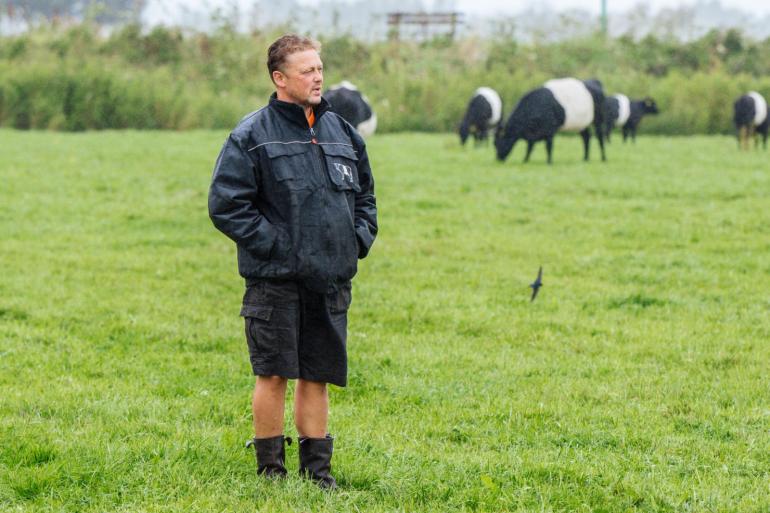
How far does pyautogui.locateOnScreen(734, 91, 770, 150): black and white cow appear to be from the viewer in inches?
948

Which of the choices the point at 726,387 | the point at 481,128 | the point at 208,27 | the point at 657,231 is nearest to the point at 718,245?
the point at 657,231

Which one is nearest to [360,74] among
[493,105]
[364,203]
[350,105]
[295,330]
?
[493,105]

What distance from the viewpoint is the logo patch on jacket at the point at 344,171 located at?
438 cm

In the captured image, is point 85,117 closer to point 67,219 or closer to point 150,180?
point 150,180

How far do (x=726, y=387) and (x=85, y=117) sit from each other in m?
25.4

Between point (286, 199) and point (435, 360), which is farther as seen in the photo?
point (435, 360)

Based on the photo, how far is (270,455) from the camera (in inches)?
179

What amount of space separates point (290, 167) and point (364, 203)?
492mm

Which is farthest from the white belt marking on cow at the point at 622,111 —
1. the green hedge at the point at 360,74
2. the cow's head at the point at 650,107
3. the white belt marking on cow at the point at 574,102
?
the white belt marking on cow at the point at 574,102

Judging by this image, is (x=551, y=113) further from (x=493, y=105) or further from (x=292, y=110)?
(x=292, y=110)

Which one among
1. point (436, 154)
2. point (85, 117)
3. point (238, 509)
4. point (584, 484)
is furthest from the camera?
point (85, 117)

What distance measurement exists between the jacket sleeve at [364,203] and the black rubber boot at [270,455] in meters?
0.92

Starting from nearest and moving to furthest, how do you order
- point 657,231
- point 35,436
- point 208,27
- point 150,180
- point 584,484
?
point 584,484, point 35,436, point 657,231, point 150,180, point 208,27

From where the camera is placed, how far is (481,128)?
25000 millimetres
